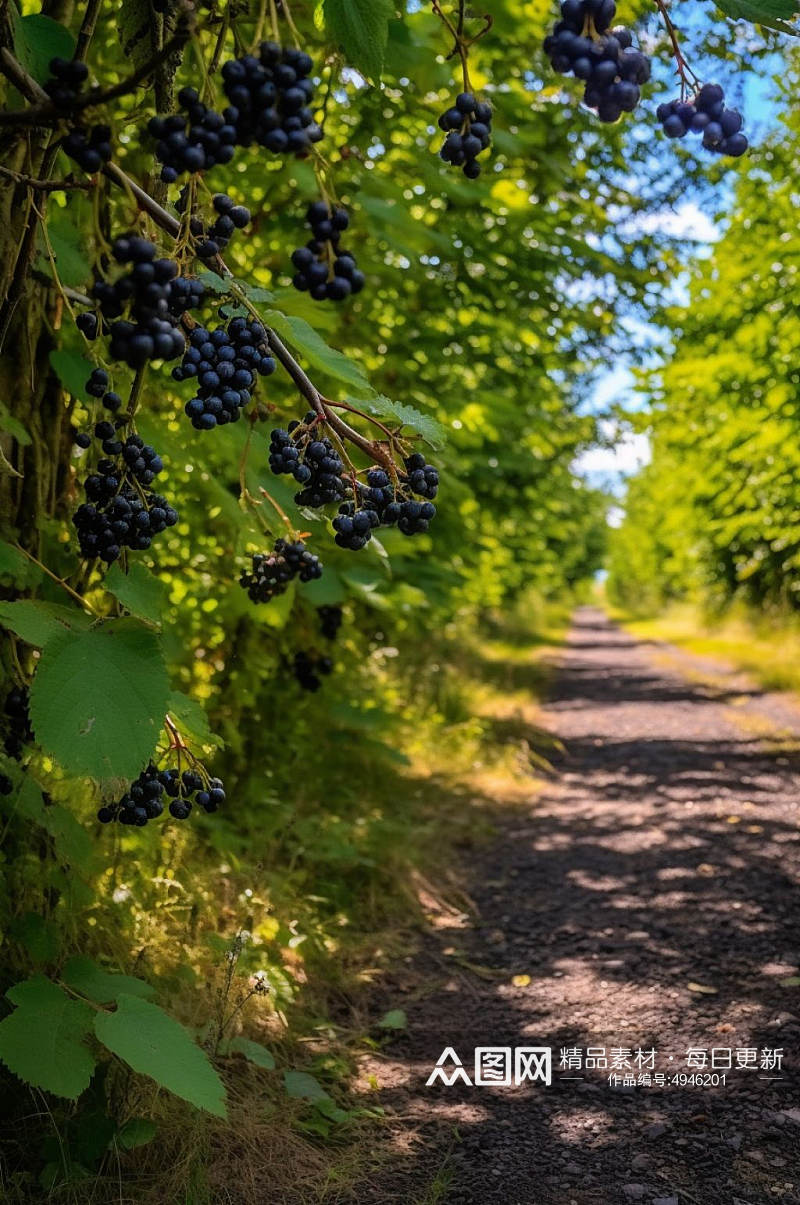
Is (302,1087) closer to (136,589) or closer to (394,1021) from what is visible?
(394,1021)

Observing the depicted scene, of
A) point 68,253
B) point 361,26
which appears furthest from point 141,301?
point 68,253

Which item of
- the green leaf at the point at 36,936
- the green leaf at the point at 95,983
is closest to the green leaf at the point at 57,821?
the green leaf at the point at 36,936

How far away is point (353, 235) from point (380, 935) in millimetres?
3303

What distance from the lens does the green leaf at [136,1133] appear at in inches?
98.3

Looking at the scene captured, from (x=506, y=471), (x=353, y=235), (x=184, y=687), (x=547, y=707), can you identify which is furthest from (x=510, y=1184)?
(x=547, y=707)

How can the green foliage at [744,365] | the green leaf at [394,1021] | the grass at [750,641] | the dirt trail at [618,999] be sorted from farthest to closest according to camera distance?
the grass at [750,641], the green foliage at [744,365], the green leaf at [394,1021], the dirt trail at [618,999]

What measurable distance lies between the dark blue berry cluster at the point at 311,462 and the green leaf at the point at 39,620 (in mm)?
489

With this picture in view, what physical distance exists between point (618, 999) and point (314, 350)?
306 centimetres

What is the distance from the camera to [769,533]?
10039 millimetres

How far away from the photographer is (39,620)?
68.9 inches

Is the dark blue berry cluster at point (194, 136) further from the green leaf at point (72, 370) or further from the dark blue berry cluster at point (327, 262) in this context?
the green leaf at point (72, 370)

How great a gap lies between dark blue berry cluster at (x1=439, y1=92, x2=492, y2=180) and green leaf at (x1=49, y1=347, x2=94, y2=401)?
1305mm

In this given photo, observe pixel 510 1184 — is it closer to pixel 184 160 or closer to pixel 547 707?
pixel 184 160

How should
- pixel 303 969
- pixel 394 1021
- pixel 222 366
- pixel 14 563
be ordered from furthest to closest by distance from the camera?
pixel 303 969 → pixel 394 1021 → pixel 14 563 → pixel 222 366
